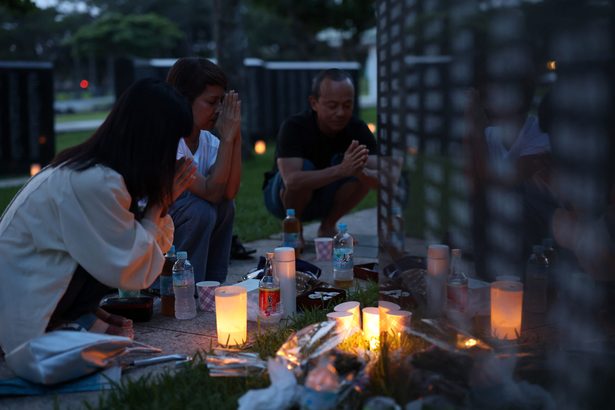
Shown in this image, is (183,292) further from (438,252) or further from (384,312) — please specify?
(438,252)

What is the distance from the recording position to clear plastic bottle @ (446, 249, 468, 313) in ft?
10.4

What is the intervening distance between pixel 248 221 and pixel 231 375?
4.03 meters

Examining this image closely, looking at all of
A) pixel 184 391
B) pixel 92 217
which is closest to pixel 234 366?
pixel 184 391

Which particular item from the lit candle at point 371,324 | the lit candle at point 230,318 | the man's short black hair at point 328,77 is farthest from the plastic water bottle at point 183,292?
the man's short black hair at point 328,77

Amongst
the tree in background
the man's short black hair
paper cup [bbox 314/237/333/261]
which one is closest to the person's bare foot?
paper cup [bbox 314/237/333/261]

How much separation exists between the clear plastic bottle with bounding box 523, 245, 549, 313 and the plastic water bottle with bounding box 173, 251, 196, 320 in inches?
65.7

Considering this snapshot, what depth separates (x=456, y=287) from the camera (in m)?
3.19

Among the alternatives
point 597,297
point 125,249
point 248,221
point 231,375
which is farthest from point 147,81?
point 248,221

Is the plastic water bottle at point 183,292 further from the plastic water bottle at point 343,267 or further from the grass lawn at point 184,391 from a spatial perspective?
the plastic water bottle at point 343,267

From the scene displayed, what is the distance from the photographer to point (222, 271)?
14.4 ft

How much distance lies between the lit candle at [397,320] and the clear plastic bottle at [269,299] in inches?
26.5

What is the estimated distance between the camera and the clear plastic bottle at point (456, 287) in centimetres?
316

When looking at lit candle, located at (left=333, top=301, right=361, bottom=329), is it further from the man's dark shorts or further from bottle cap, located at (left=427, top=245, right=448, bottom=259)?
the man's dark shorts

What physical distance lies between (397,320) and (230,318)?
74cm
